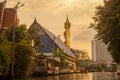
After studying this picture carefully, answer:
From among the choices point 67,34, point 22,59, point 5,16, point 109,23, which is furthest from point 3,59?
point 67,34

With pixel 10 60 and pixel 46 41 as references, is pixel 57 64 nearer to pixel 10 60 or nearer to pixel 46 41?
pixel 46 41

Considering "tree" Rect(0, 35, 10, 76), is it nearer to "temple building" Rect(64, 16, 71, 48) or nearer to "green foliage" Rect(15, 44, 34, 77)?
"green foliage" Rect(15, 44, 34, 77)

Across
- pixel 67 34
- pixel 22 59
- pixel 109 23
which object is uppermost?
pixel 67 34

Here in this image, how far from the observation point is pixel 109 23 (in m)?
24.8

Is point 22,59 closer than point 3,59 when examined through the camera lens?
No

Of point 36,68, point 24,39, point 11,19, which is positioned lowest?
point 36,68

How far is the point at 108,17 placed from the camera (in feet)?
81.6

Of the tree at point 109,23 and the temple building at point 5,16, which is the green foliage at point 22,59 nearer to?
the tree at point 109,23

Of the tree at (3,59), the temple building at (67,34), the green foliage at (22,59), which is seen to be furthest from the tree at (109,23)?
the temple building at (67,34)

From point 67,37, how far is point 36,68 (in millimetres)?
110246

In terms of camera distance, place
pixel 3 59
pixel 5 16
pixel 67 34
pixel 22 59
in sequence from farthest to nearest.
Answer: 1. pixel 67 34
2. pixel 5 16
3. pixel 22 59
4. pixel 3 59

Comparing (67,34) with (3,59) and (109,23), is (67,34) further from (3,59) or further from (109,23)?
(109,23)

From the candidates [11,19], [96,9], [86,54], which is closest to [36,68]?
[11,19]

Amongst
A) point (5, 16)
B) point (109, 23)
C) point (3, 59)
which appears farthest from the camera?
point (5, 16)
